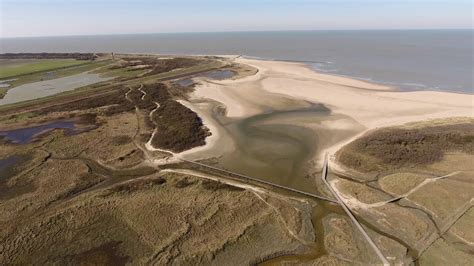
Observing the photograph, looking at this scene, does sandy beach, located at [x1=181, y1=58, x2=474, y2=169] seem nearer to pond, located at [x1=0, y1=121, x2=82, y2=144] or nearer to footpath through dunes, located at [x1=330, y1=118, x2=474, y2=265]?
footpath through dunes, located at [x1=330, y1=118, x2=474, y2=265]

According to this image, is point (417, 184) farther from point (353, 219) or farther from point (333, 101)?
point (333, 101)

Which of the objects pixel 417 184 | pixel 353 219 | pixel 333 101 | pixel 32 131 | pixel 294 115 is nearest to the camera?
pixel 353 219

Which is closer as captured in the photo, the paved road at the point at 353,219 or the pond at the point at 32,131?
the paved road at the point at 353,219

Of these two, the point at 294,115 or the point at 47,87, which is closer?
the point at 294,115

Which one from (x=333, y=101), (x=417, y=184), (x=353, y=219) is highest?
(x=333, y=101)

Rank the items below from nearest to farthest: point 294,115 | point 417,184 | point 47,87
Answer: point 417,184, point 294,115, point 47,87

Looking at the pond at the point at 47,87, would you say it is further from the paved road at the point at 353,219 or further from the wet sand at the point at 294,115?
the paved road at the point at 353,219

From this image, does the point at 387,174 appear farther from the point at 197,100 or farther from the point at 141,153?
the point at 197,100

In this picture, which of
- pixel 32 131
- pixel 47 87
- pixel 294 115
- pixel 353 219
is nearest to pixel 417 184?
pixel 353 219

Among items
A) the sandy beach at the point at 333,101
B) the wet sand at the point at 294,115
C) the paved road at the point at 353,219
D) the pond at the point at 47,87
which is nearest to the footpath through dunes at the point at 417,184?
the paved road at the point at 353,219

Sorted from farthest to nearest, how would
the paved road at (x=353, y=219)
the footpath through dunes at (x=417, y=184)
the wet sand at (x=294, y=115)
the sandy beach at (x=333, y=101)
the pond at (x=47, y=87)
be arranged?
the pond at (x=47, y=87), the sandy beach at (x=333, y=101), the wet sand at (x=294, y=115), the footpath through dunes at (x=417, y=184), the paved road at (x=353, y=219)

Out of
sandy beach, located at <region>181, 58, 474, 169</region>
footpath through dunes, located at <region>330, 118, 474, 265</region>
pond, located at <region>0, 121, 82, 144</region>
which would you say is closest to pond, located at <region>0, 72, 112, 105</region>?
pond, located at <region>0, 121, 82, 144</region>
